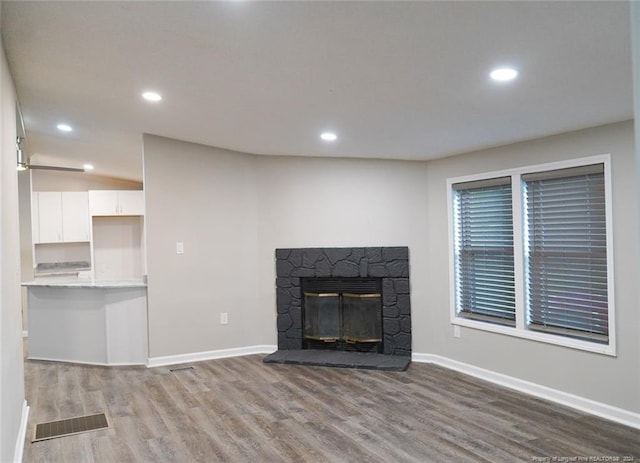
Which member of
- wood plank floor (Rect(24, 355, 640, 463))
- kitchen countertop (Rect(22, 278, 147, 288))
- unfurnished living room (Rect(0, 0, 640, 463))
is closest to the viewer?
unfurnished living room (Rect(0, 0, 640, 463))

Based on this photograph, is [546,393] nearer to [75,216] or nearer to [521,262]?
[521,262]

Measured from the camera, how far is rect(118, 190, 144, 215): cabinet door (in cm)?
714

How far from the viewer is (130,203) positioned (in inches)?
282

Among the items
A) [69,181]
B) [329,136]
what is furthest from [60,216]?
[329,136]

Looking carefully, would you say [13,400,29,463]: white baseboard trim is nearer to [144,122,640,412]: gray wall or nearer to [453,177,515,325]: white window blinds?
[144,122,640,412]: gray wall

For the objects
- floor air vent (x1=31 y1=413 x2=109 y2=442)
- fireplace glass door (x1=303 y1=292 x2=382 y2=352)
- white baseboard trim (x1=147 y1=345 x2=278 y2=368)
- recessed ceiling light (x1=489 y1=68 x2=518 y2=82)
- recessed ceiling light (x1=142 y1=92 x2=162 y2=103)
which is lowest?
floor air vent (x1=31 y1=413 x2=109 y2=442)

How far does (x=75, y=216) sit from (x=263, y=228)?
3734 mm

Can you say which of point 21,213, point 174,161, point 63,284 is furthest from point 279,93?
point 21,213

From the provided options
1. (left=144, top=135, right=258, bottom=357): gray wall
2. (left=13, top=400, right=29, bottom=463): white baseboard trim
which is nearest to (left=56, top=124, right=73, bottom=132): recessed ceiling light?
(left=144, top=135, right=258, bottom=357): gray wall

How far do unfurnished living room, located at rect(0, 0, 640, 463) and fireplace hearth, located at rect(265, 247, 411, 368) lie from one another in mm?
24

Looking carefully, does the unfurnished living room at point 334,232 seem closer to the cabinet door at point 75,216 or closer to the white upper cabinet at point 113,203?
the white upper cabinet at point 113,203

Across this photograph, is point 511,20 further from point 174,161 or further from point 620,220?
point 174,161

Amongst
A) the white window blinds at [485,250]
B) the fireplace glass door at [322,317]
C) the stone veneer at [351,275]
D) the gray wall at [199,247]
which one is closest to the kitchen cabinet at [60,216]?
the gray wall at [199,247]

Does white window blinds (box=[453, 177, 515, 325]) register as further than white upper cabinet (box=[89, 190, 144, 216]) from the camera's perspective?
No
